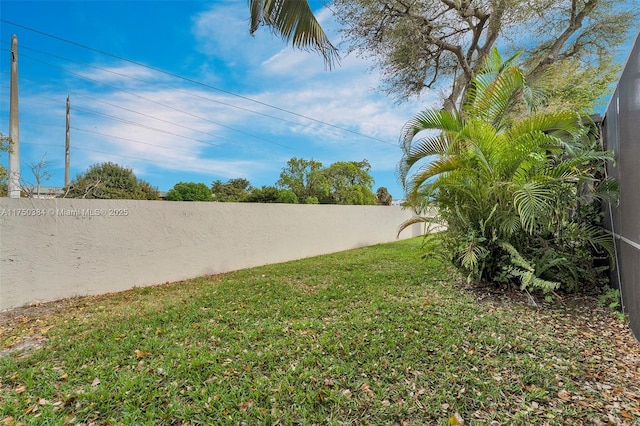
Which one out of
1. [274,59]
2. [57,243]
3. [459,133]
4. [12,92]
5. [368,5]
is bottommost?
[57,243]

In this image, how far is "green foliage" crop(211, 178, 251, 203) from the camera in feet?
54.9

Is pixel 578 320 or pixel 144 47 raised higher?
pixel 144 47

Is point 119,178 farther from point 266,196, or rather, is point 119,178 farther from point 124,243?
point 124,243

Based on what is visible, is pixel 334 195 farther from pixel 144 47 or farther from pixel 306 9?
pixel 306 9

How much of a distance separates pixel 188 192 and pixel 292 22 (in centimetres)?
1264

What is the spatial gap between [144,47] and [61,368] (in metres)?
10.9

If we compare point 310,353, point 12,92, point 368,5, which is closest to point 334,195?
point 368,5

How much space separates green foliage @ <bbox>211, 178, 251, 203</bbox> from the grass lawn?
12722mm

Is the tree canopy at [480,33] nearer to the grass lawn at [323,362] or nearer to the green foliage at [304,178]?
the grass lawn at [323,362]

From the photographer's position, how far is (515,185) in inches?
138

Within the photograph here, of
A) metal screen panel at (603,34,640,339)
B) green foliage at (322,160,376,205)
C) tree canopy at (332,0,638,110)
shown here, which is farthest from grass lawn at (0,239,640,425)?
green foliage at (322,160,376,205)

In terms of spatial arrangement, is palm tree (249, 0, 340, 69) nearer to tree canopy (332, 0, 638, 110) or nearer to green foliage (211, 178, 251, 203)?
tree canopy (332, 0, 638, 110)

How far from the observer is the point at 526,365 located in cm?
229

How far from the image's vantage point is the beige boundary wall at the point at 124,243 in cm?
398
